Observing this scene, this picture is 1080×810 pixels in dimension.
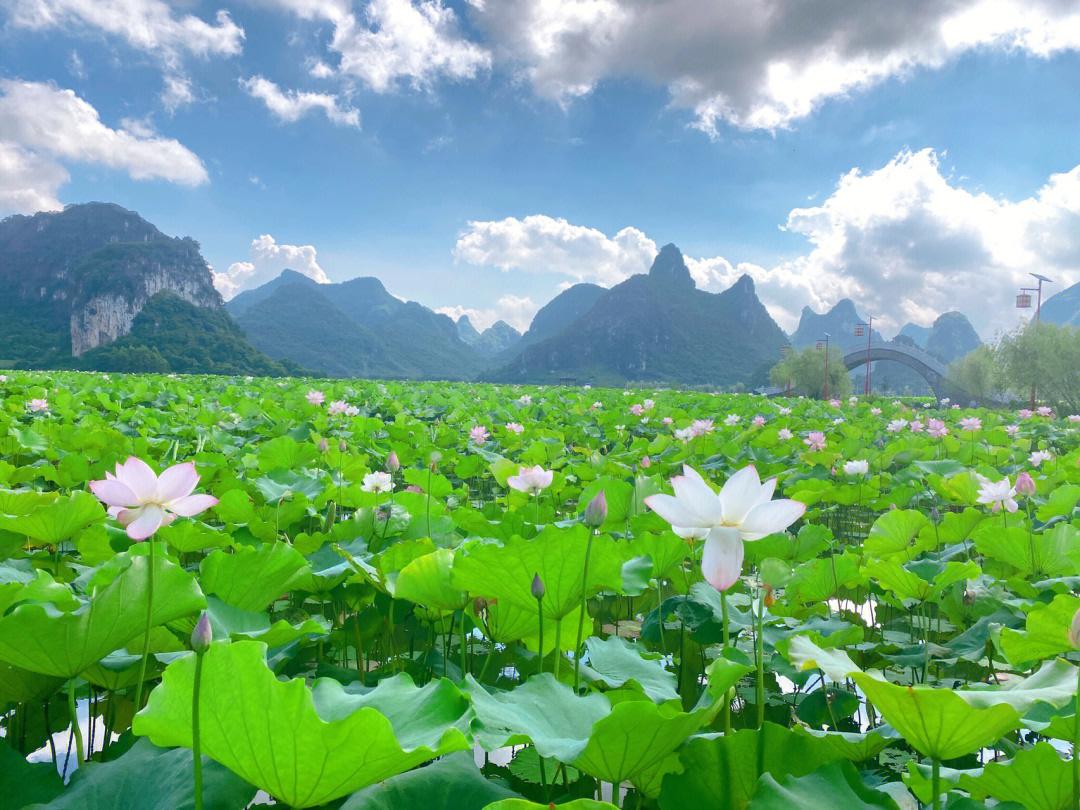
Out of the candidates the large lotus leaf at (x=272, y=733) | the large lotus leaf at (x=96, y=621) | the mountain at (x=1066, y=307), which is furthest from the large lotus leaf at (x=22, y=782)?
the mountain at (x=1066, y=307)

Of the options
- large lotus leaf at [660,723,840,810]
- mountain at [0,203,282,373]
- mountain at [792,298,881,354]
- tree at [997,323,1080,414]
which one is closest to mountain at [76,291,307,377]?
mountain at [0,203,282,373]

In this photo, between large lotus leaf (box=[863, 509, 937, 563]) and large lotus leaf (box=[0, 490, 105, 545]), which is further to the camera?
large lotus leaf (box=[863, 509, 937, 563])

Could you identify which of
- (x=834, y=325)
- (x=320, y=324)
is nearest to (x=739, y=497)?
(x=320, y=324)

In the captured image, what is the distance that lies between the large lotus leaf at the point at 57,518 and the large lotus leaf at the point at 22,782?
0.80m

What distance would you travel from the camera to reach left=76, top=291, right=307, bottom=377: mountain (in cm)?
3500

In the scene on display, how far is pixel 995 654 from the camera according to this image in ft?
4.94

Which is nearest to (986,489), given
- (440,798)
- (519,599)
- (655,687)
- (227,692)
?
(655,687)

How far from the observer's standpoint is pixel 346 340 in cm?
11412

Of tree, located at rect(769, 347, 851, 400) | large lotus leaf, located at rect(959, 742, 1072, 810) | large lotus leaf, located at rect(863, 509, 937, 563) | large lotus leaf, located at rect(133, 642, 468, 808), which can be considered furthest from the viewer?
tree, located at rect(769, 347, 851, 400)

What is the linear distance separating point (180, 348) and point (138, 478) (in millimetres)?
52031

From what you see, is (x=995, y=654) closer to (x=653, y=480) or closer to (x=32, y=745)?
(x=653, y=480)

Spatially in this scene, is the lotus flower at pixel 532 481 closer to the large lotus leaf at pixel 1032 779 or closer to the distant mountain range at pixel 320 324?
the large lotus leaf at pixel 1032 779

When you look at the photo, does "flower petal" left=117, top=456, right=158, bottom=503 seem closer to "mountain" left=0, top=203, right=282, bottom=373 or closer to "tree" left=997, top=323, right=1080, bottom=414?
"tree" left=997, top=323, right=1080, bottom=414

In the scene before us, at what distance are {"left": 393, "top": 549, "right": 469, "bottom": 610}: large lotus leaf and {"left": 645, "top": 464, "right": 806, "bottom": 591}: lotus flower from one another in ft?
1.40
